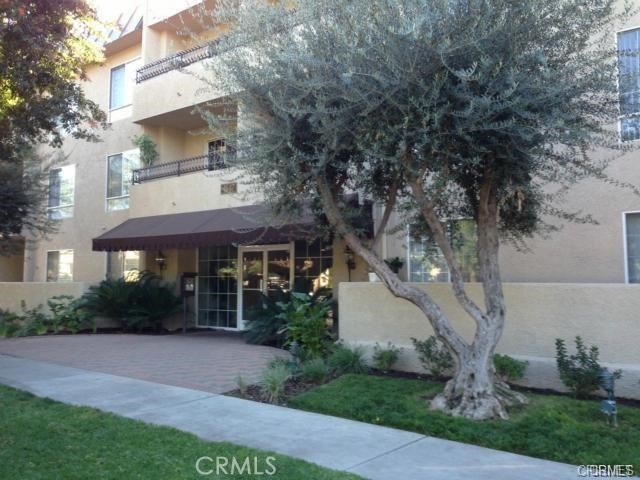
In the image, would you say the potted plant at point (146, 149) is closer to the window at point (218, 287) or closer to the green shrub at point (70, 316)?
the window at point (218, 287)

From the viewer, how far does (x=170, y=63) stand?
1594 cm

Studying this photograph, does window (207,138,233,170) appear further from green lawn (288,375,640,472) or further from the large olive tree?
green lawn (288,375,640,472)

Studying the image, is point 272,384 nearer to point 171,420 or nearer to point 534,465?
point 171,420

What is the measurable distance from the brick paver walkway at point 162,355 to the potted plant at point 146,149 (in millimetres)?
5272

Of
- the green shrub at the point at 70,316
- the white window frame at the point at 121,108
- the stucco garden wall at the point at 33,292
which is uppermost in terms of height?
the white window frame at the point at 121,108

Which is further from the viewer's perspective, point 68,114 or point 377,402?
point 68,114

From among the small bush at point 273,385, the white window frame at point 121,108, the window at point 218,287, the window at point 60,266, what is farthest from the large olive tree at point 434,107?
the window at point 60,266

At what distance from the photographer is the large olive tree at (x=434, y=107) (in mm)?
6273

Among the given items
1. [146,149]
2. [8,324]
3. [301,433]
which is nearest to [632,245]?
[301,433]

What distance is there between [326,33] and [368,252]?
273 centimetres

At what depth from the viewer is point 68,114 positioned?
37.8 ft

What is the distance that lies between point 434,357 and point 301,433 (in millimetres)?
2768

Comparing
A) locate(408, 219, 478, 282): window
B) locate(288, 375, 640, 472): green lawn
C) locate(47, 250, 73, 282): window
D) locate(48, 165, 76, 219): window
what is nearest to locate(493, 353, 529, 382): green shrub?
locate(288, 375, 640, 472): green lawn

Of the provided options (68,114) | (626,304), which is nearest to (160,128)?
(68,114)
